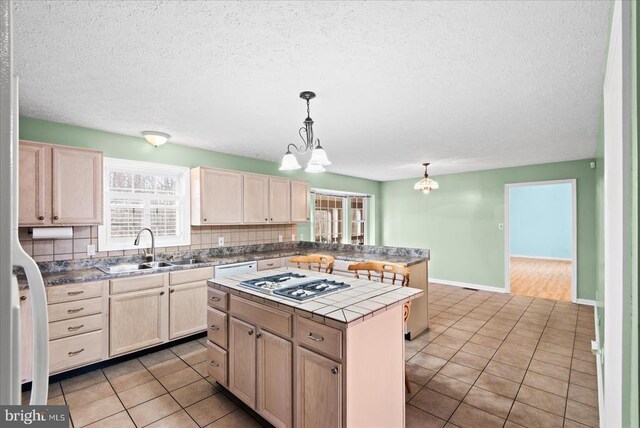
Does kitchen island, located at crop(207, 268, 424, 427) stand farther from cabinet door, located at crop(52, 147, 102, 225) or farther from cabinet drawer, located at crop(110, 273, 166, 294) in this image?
cabinet door, located at crop(52, 147, 102, 225)

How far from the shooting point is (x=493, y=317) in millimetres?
4172

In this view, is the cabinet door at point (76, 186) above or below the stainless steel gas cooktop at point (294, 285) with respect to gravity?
above

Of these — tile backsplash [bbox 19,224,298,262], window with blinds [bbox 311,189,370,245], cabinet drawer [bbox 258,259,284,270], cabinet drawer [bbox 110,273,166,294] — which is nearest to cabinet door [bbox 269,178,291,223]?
tile backsplash [bbox 19,224,298,262]

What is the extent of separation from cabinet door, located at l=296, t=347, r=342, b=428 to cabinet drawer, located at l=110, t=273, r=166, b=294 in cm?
206

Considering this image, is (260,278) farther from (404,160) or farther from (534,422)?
(404,160)

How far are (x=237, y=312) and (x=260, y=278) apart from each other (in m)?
0.35

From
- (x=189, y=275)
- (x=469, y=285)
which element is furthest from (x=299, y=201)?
(x=469, y=285)

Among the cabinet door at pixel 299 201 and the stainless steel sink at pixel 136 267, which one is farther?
the cabinet door at pixel 299 201

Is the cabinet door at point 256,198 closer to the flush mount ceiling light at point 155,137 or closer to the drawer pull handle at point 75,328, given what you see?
the flush mount ceiling light at point 155,137

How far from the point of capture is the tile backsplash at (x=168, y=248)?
9.37 feet

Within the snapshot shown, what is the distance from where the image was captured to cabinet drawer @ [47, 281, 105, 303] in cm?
250

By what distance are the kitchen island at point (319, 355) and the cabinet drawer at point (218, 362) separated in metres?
0.02

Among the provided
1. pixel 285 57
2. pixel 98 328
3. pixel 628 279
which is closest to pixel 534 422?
pixel 628 279

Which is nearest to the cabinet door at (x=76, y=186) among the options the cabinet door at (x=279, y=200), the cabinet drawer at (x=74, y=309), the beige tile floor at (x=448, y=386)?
the cabinet drawer at (x=74, y=309)
